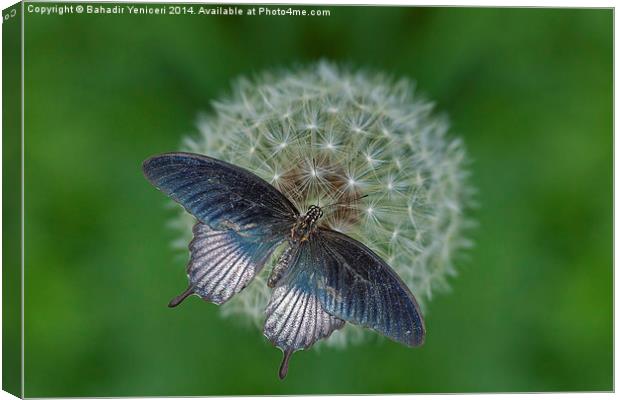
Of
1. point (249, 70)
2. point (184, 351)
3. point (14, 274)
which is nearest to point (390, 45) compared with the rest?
point (249, 70)

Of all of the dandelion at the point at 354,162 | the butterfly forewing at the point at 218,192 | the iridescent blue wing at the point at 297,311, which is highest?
the dandelion at the point at 354,162

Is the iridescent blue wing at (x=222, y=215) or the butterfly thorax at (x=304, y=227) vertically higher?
the butterfly thorax at (x=304, y=227)

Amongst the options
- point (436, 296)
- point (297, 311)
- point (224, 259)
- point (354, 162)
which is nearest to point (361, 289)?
point (297, 311)

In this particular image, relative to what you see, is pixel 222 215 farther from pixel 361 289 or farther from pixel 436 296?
pixel 436 296

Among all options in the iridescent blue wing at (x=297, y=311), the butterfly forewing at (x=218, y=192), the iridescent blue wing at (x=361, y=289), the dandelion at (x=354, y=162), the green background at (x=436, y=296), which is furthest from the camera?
the green background at (x=436, y=296)

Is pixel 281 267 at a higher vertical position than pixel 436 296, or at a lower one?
lower

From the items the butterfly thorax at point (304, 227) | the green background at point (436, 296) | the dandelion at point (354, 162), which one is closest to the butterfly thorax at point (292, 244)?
the butterfly thorax at point (304, 227)

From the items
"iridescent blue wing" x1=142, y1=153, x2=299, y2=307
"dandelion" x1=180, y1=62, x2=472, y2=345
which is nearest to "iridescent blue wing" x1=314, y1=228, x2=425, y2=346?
"iridescent blue wing" x1=142, y1=153, x2=299, y2=307

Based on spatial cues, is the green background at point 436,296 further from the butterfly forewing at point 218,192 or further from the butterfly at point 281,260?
the butterfly forewing at point 218,192
